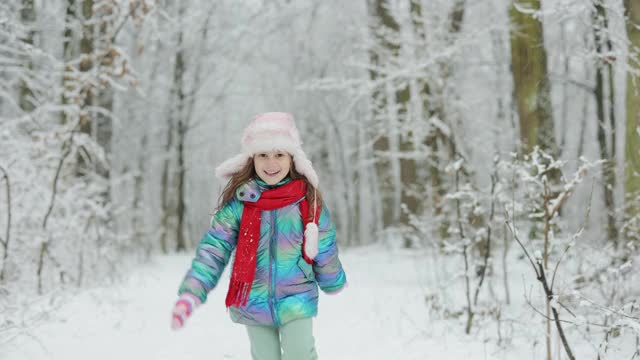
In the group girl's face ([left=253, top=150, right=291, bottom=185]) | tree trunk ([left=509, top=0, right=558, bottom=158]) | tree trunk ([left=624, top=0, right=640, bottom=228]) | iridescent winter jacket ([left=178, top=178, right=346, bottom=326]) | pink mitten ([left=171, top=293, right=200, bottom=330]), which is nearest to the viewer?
pink mitten ([left=171, top=293, right=200, bottom=330])

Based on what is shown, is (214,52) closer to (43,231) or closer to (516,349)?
(43,231)

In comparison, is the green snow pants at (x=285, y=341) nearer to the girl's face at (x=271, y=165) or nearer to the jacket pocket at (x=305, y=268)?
the jacket pocket at (x=305, y=268)

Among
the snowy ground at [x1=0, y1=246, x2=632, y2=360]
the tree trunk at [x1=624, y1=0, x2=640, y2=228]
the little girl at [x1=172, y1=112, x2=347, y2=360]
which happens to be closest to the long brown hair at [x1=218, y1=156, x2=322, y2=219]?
the little girl at [x1=172, y1=112, x2=347, y2=360]

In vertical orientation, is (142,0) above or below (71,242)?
above

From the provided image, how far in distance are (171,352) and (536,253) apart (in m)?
3.04

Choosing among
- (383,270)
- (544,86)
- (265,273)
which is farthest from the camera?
(383,270)

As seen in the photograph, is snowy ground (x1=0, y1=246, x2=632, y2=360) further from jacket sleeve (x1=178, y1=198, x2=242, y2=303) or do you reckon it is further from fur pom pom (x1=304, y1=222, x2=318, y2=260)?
fur pom pom (x1=304, y1=222, x2=318, y2=260)

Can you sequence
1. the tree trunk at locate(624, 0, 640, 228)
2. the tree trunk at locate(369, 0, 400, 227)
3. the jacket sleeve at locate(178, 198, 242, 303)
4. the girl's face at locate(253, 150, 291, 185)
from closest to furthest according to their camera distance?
the jacket sleeve at locate(178, 198, 242, 303) → the girl's face at locate(253, 150, 291, 185) → the tree trunk at locate(624, 0, 640, 228) → the tree trunk at locate(369, 0, 400, 227)

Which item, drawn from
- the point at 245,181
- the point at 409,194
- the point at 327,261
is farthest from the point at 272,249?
the point at 409,194

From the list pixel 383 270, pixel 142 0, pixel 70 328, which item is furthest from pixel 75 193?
pixel 383 270

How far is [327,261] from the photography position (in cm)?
285

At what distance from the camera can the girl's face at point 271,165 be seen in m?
2.90

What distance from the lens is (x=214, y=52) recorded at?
16.7 meters

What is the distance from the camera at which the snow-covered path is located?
4.42 m
